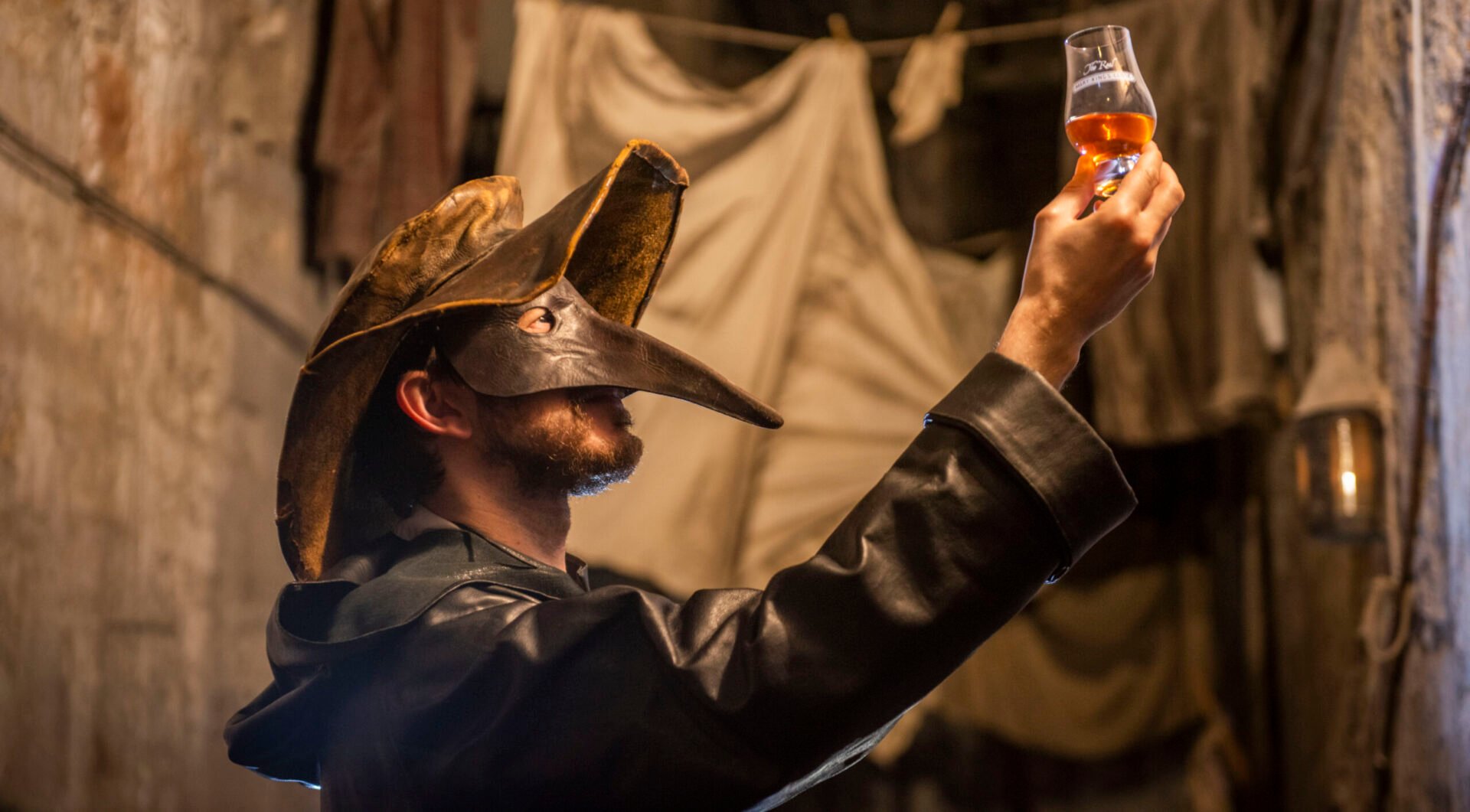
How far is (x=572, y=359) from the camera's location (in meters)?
1.49

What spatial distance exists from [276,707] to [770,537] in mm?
3714

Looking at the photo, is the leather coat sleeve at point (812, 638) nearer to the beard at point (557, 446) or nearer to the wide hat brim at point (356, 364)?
the beard at point (557, 446)

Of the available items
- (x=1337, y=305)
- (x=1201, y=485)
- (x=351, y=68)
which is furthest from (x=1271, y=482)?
(x=351, y=68)

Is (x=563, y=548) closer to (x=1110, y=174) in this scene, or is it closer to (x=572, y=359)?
(x=572, y=359)

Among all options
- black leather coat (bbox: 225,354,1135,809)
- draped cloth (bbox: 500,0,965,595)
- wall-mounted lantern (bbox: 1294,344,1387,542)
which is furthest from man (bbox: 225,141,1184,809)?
draped cloth (bbox: 500,0,965,595)

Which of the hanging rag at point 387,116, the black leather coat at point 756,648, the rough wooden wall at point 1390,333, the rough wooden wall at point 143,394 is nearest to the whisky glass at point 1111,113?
the black leather coat at point 756,648

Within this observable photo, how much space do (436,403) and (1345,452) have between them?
8.12 feet

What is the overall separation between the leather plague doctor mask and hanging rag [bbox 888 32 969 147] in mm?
4264

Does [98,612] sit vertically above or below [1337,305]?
below

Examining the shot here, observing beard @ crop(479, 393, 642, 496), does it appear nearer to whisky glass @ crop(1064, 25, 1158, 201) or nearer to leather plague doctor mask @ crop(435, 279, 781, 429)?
leather plague doctor mask @ crop(435, 279, 781, 429)

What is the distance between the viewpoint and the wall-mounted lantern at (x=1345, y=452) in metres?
3.19

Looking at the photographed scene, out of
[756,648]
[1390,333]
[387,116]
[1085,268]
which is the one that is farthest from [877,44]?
[756,648]

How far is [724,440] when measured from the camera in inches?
192

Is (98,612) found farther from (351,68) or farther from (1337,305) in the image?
(1337,305)
